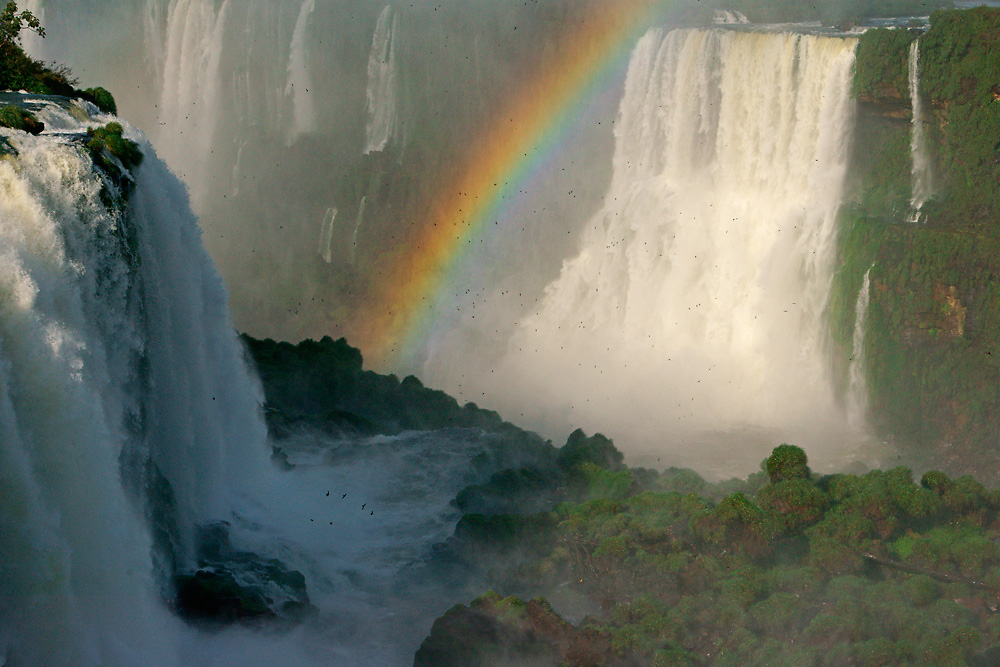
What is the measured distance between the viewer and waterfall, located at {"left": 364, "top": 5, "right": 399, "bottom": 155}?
106 feet

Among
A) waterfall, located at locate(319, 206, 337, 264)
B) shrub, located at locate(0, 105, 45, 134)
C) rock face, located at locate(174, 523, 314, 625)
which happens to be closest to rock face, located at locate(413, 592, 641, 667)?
rock face, located at locate(174, 523, 314, 625)

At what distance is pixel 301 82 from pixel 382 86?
10.1ft

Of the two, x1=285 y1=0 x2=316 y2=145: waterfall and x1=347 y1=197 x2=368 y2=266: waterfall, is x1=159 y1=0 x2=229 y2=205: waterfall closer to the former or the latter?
x1=285 y1=0 x2=316 y2=145: waterfall

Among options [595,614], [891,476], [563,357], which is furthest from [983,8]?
[595,614]

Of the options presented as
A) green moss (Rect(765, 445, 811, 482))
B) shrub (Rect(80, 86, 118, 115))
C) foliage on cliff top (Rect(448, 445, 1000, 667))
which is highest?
shrub (Rect(80, 86, 118, 115))

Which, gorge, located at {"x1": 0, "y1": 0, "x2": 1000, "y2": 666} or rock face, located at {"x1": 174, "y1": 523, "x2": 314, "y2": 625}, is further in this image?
rock face, located at {"x1": 174, "y1": 523, "x2": 314, "y2": 625}

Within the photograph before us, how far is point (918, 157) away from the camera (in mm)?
20734

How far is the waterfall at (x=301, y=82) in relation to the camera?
108 ft

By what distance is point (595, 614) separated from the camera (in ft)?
42.3

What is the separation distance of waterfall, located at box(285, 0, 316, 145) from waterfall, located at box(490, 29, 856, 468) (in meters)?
12.3

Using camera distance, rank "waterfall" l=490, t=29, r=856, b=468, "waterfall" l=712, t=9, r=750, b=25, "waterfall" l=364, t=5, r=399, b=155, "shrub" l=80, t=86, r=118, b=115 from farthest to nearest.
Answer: "waterfall" l=712, t=9, r=750, b=25 → "waterfall" l=364, t=5, r=399, b=155 → "waterfall" l=490, t=29, r=856, b=468 → "shrub" l=80, t=86, r=118, b=115

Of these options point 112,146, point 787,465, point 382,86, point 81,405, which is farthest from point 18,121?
point 382,86

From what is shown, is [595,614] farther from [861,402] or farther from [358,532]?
[861,402]

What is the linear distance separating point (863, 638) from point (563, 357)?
16.7 meters
